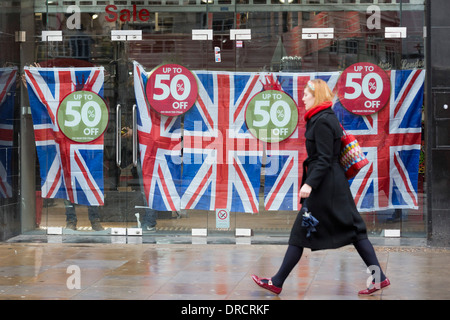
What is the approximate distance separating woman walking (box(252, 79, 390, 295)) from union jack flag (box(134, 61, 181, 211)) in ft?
12.6

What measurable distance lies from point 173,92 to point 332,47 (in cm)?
222

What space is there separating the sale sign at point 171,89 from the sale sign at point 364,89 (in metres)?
2.01

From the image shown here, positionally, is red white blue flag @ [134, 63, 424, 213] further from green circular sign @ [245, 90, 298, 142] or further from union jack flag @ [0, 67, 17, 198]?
union jack flag @ [0, 67, 17, 198]

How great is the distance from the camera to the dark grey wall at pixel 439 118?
9.75m

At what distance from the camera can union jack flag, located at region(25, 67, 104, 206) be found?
10.7 m

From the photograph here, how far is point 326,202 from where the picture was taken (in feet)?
22.8

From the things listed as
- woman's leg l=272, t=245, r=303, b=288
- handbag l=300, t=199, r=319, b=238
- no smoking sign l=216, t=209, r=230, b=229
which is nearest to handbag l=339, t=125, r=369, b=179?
handbag l=300, t=199, r=319, b=238

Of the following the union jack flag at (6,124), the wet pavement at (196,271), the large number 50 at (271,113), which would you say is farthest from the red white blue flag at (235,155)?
the union jack flag at (6,124)

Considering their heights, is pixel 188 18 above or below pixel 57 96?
above

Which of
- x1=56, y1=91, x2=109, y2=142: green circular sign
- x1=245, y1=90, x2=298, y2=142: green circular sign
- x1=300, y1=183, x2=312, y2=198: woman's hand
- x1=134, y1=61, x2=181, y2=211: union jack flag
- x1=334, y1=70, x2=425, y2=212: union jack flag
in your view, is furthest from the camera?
x1=56, y1=91, x2=109, y2=142: green circular sign

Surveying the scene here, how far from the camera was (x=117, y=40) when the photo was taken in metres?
10.7
